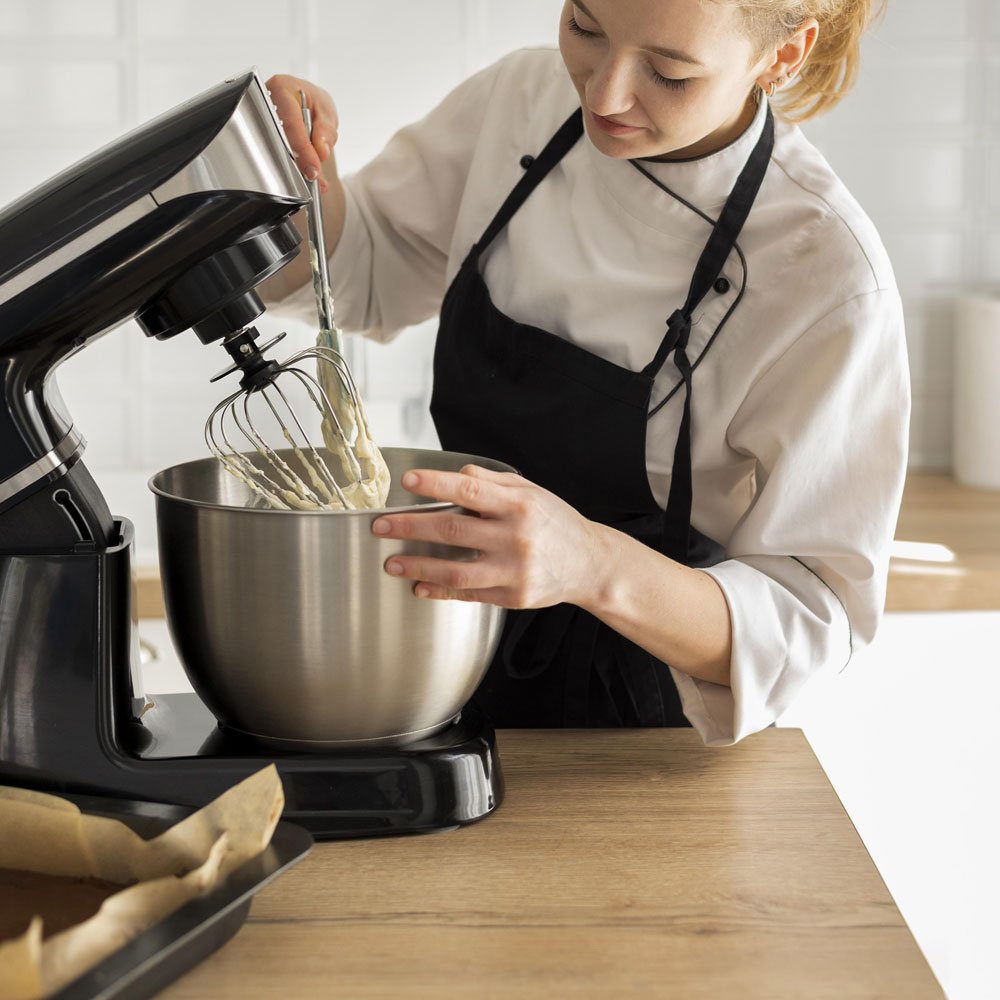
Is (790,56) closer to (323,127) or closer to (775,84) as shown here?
(775,84)

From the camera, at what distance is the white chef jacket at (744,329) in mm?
926

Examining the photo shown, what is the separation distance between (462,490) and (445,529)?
2 cm

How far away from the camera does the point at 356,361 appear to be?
2137 mm

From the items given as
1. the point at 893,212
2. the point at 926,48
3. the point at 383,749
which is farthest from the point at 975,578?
the point at 383,749

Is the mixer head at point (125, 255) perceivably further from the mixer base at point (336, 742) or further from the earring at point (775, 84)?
the earring at point (775, 84)

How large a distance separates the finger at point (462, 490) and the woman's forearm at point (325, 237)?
1.87ft

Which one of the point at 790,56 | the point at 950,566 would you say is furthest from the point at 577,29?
the point at 950,566

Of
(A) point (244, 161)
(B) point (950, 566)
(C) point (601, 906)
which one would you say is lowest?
(B) point (950, 566)

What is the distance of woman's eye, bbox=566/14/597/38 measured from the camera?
0.92 meters

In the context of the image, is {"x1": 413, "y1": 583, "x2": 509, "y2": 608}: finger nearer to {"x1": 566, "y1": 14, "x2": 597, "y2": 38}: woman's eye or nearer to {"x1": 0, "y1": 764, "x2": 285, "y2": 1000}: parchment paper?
{"x1": 0, "y1": 764, "x2": 285, "y2": 1000}: parchment paper

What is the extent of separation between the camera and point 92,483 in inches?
30.8

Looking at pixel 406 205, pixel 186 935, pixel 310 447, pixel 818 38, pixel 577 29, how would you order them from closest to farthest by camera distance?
pixel 186 935 → pixel 310 447 → pixel 577 29 → pixel 818 38 → pixel 406 205

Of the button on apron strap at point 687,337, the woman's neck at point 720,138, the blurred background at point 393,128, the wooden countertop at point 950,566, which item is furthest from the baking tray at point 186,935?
the blurred background at point 393,128

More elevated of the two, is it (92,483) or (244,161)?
(244,161)
